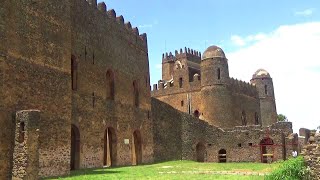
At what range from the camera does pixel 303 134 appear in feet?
113

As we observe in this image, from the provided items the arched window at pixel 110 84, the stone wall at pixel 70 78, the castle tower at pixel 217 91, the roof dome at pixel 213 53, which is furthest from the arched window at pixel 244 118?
the arched window at pixel 110 84

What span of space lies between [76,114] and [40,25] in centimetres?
556

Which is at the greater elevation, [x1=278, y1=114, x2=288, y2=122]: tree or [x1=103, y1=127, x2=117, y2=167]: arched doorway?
[x1=278, y1=114, x2=288, y2=122]: tree

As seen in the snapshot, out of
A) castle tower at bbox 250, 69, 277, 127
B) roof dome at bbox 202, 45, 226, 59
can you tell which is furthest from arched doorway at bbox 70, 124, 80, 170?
castle tower at bbox 250, 69, 277, 127

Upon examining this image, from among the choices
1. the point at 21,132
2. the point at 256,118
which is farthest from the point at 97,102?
the point at 256,118

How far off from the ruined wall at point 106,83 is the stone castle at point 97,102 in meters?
0.06

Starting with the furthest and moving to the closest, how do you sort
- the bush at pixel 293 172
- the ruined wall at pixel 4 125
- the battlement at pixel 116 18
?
the battlement at pixel 116 18
the ruined wall at pixel 4 125
the bush at pixel 293 172

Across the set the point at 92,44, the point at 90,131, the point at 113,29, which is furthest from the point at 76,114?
the point at 113,29

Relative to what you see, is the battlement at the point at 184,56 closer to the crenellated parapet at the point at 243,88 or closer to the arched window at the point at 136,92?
the crenellated parapet at the point at 243,88

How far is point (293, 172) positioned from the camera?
41.8 ft

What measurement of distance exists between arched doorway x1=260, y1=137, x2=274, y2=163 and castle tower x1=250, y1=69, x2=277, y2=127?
21.7m

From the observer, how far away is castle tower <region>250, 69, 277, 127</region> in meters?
52.2

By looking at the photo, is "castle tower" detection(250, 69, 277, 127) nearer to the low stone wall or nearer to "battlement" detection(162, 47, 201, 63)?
"battlement" detection(162, 47, 201, 63)

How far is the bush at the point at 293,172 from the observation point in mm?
12500
